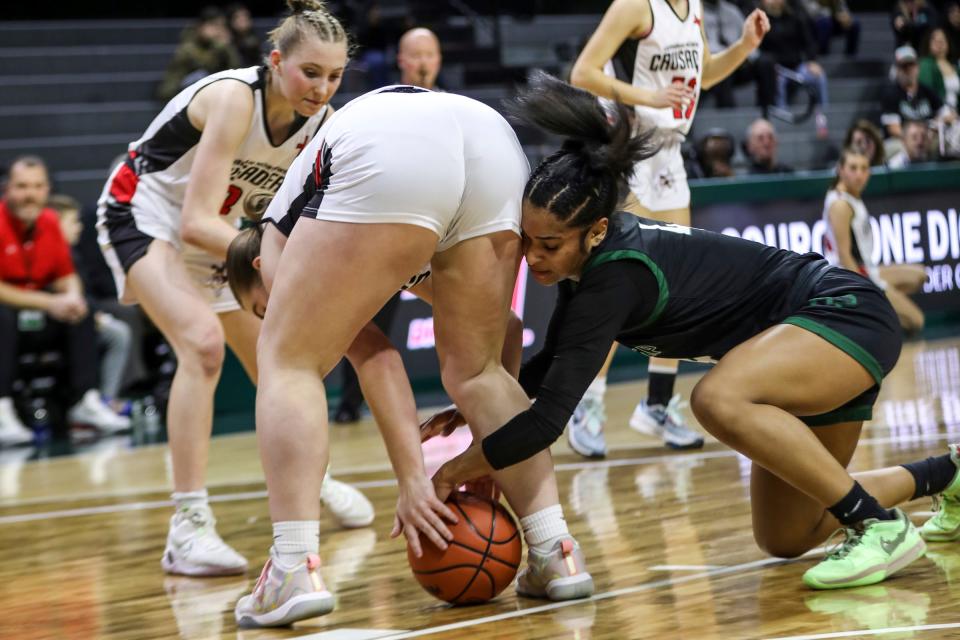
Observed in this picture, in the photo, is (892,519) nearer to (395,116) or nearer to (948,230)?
(395,116)

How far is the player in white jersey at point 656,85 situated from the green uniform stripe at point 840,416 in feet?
7.34

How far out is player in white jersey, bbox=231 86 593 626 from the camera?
3.05 meters

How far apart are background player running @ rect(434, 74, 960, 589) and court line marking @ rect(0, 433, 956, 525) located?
1961 millimetres

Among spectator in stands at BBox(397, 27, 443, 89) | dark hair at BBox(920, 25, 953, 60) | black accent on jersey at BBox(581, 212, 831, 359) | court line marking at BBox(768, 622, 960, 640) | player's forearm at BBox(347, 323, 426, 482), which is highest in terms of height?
dark hair at BBox(920, 25, 953, 60)

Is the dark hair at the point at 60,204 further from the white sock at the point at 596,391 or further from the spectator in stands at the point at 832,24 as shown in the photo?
the spectator in stands at the point at 832,24

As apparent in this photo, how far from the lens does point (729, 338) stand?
342 cm

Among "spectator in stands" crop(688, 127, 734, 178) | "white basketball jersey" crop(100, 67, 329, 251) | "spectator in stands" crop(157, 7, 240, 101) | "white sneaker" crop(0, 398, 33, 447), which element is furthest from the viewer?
"spectator in stands" crop(157, 7, 240, 101)

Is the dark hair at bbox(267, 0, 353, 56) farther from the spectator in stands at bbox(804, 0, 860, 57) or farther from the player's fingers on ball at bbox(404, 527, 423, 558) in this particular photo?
the spectator in stands at bbox(804, 0, 860, 57)

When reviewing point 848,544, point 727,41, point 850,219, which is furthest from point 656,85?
point 727,41

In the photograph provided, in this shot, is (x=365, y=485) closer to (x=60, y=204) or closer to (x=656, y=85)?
(x=656, y=85)

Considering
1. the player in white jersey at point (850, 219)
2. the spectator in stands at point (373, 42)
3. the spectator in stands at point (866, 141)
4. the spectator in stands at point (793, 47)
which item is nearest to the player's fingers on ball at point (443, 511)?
the player in white jersey at point (850, 219)

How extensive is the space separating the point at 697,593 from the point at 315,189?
134 cm

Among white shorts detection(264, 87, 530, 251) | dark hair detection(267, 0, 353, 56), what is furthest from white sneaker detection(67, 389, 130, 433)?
white shorts detection(264, 87, 530, 251)

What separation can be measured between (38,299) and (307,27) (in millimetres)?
4534
